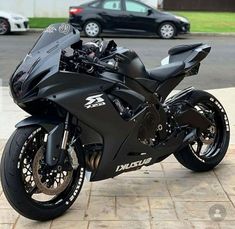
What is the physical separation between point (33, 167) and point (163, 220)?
108 cm

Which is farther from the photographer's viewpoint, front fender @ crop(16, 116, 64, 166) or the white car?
the white car

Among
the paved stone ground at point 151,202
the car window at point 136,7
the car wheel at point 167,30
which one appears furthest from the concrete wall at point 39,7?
the paved stone ground at point 151,202

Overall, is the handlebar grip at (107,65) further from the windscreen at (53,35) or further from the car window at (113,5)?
the car window at (113,5)

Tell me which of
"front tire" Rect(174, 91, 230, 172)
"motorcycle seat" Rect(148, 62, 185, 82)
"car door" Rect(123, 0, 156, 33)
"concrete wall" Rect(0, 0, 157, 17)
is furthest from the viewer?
"concrete wall" Rect(0, 0, 157, 17)

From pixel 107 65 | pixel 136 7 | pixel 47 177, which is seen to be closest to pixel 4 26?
pixel 136 7

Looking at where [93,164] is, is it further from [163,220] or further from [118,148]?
[163,220]

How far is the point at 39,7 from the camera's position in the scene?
89.5ft

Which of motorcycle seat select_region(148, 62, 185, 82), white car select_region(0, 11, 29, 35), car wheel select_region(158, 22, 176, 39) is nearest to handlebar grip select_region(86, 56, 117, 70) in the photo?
motorcycle seat select_region(148, 62, 185, 82)

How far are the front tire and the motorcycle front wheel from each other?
1382mm

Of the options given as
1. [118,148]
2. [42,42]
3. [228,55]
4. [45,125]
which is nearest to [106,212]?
[118,148]

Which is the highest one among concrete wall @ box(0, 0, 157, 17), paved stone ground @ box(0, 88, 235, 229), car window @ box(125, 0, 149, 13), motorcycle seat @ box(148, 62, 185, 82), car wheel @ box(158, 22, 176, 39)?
motorcycle seat @ box(148, 62, 185, 82)

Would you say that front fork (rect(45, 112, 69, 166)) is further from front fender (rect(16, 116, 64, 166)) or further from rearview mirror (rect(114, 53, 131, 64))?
rearview mirror (rect(114, 53, 131, 64))

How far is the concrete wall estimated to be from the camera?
26.9 m

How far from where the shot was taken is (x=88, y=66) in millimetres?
4074
